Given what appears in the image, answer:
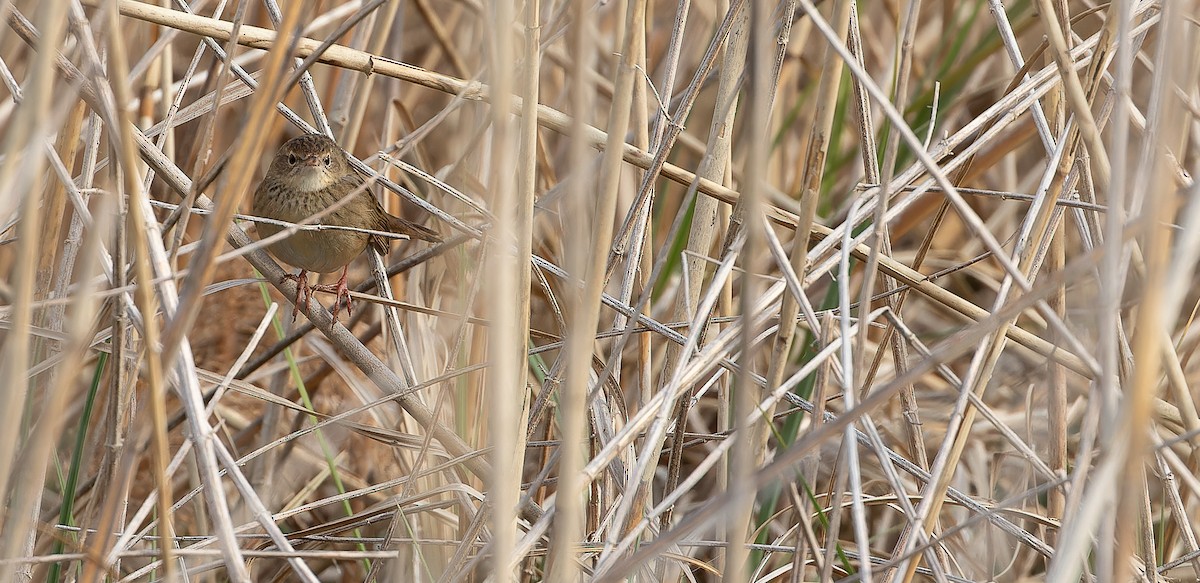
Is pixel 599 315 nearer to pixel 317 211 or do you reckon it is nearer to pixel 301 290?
pixel 301 290

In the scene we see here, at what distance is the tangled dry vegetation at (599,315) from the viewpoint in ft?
3.92

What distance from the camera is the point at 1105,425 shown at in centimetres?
120

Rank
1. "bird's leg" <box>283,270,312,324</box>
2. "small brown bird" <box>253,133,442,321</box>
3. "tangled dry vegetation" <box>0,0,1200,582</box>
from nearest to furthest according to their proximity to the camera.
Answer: "tangled dry vegetation" <box>0,0,1200,582</box>
"bird's leg" <box>283,270,312,324</box>
"small brown bird" <box>253,133,442,321</box>

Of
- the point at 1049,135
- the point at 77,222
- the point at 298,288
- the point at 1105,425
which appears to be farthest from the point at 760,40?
the point at 298,288

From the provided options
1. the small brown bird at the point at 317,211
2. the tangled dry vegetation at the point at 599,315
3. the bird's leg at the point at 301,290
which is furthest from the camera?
the small brown bird at the point at 317,211

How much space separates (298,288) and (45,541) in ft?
2.66

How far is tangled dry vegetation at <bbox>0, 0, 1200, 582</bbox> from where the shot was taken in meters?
1.19

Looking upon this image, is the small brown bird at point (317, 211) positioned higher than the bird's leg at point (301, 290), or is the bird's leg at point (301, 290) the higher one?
the small brown bird at point (317, 211)

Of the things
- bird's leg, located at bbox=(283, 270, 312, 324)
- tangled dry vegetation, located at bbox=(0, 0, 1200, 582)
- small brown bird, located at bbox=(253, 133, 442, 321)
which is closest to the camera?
tangled dry vegetation, located at bbox=(0, 0, 1200, 582)

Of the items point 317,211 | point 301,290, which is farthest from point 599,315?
point 317,211

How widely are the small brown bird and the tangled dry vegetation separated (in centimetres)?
12

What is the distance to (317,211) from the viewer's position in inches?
104

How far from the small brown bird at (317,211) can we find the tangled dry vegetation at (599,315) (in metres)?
0.12

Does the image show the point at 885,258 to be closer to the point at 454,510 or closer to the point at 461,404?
the point at 461,404
